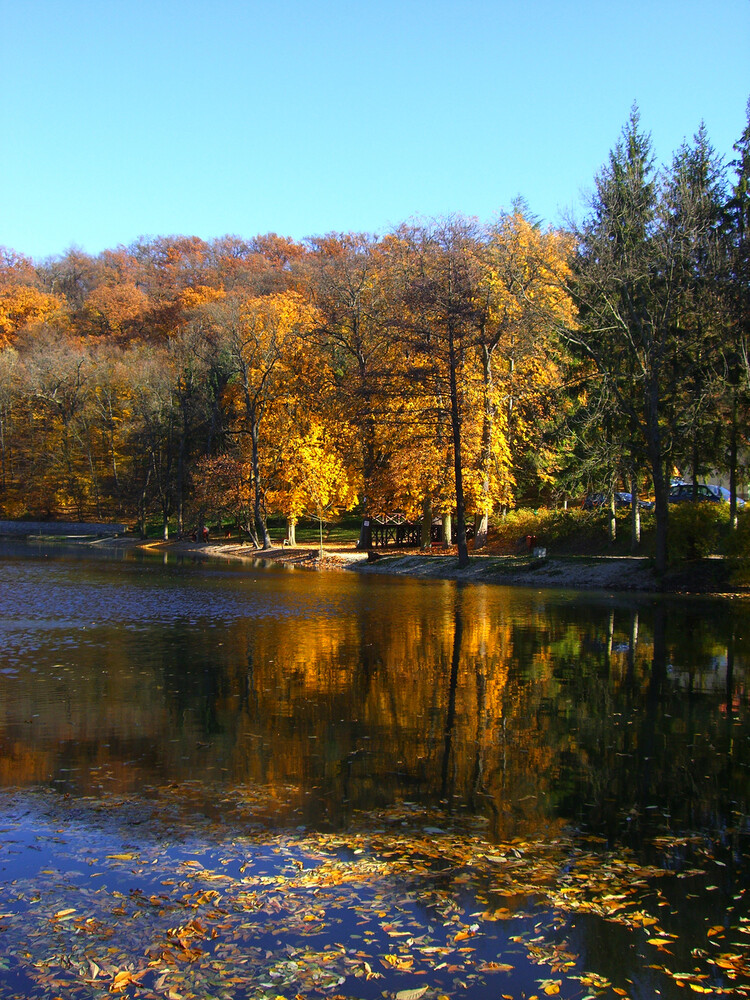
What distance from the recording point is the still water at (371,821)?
484 centimetres

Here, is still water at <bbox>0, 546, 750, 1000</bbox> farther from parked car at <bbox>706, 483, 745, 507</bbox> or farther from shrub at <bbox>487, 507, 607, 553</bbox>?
parked car at <bbox>706, 483, 745, 507</bbox>

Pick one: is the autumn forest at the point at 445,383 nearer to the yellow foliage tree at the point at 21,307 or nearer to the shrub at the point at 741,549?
the shrub at the point at 741,549

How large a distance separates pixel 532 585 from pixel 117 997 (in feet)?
86.6

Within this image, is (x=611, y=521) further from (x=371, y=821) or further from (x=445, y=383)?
(x=371, y=821)

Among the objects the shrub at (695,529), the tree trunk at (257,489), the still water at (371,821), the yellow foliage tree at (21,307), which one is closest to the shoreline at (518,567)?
the shrub at (695,529)

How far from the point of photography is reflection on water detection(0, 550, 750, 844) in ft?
25.7

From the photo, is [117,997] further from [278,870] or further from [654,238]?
[654,238]

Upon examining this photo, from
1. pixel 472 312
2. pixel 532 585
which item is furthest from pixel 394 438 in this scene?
pixel 532 585

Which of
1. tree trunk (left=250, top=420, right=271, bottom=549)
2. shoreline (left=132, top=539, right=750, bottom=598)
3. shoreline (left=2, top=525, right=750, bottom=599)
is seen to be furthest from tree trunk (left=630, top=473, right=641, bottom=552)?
tree trunk (left=250, top=420, right=271, bottom=549)

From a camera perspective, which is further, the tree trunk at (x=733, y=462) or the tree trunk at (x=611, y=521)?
the tree trunk at (x=611, y=521)

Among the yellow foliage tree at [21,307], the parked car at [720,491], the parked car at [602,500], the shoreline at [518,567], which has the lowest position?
the shoreline at [518,567]

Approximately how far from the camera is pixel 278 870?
5.97 metres

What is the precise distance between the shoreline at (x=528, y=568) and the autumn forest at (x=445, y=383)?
120 centimetres

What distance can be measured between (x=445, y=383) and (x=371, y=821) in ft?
97.7
